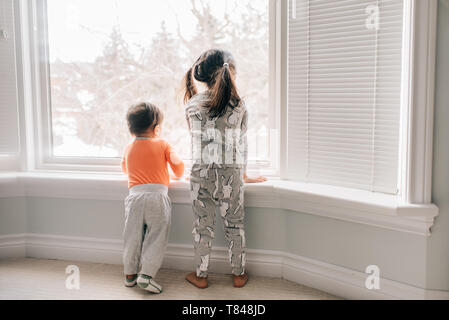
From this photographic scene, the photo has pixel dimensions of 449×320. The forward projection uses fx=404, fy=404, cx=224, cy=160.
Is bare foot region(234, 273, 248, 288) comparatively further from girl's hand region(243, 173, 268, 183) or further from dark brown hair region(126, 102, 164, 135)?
dark brown hair region(126, 102, 164, 135)

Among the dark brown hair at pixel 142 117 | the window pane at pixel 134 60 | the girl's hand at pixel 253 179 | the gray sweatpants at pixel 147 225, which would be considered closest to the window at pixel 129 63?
the window pane at pixel 134 60

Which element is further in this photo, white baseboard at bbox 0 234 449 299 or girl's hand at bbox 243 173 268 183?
girl's hand at bbox 243 173 268 183

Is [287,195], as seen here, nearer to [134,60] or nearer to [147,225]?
[147,225]

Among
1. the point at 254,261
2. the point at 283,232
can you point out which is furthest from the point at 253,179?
the point at 254,261

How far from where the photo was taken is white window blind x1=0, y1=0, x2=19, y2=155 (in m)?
2.40

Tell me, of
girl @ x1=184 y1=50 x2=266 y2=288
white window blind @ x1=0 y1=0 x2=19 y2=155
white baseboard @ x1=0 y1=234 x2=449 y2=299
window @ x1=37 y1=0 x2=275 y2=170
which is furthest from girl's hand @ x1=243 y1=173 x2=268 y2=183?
white window blind @ x1=0 y1=0 x2=19 y2=155

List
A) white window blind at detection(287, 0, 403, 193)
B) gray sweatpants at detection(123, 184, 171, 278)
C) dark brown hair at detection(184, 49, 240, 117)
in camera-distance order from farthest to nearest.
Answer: gray sweatpants at detection(123, 184, 171, 278)
dark brown hair at detection(184, 49, 240, 117)
white window blind at detection(287, 0, 403, 193)

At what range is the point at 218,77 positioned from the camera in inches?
76.6

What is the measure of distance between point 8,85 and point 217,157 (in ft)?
4.59

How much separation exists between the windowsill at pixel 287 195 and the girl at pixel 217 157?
0.15m

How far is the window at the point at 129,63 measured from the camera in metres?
2.24

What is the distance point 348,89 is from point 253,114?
0.56m

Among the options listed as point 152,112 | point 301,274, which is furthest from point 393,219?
point 152,112

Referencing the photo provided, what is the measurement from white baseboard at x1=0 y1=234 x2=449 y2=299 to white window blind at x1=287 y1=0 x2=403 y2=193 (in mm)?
433
